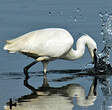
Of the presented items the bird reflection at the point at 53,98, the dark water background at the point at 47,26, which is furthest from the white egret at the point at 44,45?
the bird reflection at the point at 53,98

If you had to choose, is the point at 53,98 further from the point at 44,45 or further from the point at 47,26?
the point at 47,26

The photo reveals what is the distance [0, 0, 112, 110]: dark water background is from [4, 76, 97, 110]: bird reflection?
130 mm

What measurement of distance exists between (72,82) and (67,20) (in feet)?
21.7

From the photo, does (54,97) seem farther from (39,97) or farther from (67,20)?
(67,20)

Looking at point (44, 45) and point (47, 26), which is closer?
point (44, 45)

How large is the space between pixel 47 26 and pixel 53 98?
7399mm

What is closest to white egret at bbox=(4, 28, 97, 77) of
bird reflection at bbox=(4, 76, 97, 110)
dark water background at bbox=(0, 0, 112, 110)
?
dark water background at bbox=(0, 0, 112, 110)

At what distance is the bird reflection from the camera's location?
38.3 ft

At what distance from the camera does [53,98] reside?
12453 mm

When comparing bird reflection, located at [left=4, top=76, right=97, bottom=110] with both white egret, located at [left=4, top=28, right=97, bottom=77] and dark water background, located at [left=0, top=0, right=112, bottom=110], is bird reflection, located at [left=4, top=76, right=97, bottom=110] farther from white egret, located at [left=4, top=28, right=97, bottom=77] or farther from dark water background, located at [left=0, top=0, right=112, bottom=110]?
white egret, located at [left=4, top=28, right=97, bottom=77]

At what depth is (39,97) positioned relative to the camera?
12.6 m

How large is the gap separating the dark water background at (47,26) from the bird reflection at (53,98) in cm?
13

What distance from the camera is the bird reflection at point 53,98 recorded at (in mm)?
11672

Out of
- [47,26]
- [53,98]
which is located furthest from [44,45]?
[47,26]
